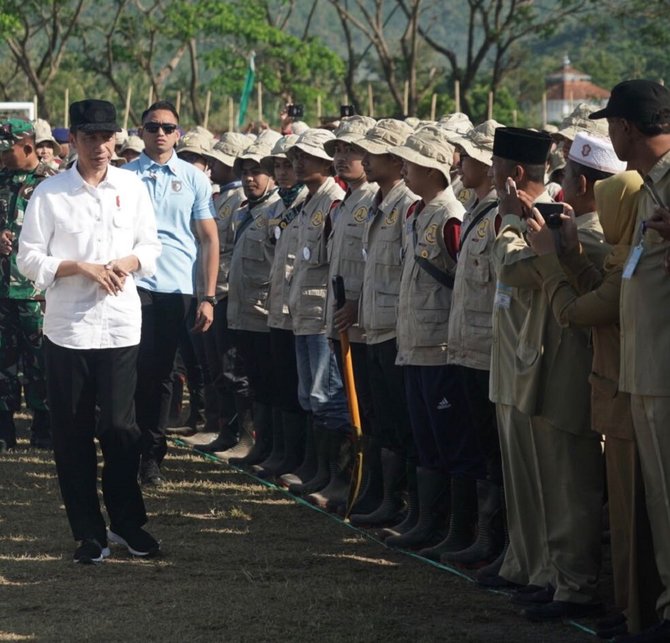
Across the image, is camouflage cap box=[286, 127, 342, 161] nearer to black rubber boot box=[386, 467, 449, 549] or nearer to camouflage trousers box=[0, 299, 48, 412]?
black rubber boot box=[386, 467, 449, 549]

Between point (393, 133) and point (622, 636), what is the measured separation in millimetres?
3490

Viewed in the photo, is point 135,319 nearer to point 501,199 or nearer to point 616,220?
point 501,199

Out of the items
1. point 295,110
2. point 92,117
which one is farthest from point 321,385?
point 295,110

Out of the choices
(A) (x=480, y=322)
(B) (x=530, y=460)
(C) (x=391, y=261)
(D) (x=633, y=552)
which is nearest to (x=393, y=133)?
(C) (x=391, y=261)

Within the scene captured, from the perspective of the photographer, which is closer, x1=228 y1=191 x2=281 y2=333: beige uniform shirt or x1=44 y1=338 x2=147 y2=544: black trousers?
x1=44 y1=338 x2=147 y2=544: black trousers

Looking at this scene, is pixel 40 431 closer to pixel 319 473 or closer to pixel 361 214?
pixel 319 473

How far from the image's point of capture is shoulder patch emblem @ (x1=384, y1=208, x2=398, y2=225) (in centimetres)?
850

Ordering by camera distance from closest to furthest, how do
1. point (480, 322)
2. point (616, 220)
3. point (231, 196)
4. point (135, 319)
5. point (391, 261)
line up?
point (616, 220)
point (480, 322)
point (135, 319)
point (391, 261)
point (231, 196)

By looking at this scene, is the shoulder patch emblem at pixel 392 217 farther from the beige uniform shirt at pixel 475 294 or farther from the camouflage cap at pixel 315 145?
the camouflage cap at pixel 315 145

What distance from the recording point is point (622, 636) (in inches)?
241

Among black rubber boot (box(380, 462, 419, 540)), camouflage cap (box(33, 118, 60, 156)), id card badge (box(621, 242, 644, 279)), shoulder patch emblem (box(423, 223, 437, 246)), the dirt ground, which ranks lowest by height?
the dirt ground

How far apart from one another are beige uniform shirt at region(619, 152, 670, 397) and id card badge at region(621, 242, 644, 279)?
0.01 meters

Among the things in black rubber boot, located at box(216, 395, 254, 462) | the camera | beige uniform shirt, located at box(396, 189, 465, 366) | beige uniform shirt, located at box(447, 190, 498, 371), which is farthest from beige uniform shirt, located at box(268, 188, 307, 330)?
the camera

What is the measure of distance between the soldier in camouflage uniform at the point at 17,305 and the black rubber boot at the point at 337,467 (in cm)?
285
